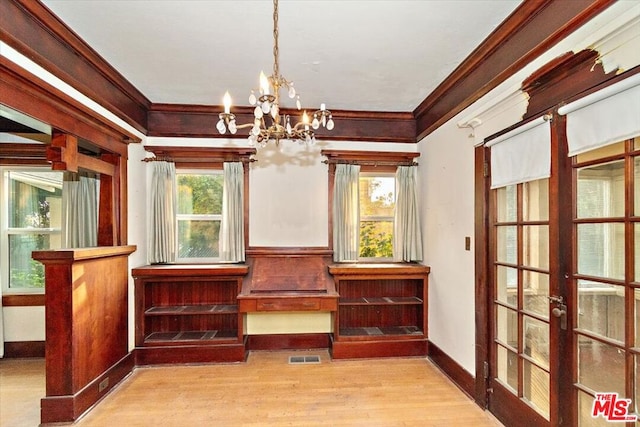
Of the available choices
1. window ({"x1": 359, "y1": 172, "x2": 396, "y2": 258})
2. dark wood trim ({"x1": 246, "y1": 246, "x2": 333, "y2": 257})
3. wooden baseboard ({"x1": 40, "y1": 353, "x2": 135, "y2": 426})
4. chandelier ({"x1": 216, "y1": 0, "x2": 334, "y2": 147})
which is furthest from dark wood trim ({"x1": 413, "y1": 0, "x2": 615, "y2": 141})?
wooden baseboard ({"x1": 40, "y1": 353, "x2": 135, "y2": 426})

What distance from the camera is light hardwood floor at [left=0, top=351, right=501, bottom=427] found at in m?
Answer: 2.55

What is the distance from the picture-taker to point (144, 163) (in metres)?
3.84

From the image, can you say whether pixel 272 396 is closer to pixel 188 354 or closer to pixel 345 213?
pixel 188 354

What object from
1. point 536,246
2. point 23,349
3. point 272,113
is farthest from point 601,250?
point 23,349

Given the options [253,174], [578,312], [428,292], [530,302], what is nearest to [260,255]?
[253,174]

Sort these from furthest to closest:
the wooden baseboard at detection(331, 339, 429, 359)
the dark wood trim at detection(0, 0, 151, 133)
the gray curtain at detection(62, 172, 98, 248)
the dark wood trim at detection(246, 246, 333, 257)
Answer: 1. the dark wood trim at detection(246, 246, 333, 257)
2. the wooden baseboard at detection(331, 339, 429, 359)
3. the gray curtain at detection(62, 172, 98, 248)
4. the dark wood trim at detection(0, 0, 151, 133)

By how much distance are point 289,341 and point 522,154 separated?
3.11m

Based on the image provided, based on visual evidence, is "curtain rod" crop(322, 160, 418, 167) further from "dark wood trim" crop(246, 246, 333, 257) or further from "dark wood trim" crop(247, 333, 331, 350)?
"dark wood trim" crop(247, 333, 331, 350)

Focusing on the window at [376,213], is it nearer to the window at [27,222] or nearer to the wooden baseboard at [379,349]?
the wooden baseboard at [379,349]

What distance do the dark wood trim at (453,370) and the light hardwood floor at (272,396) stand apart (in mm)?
65

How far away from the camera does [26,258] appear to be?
380cm

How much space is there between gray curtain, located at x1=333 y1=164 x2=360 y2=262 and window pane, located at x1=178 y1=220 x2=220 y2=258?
144 centimetres

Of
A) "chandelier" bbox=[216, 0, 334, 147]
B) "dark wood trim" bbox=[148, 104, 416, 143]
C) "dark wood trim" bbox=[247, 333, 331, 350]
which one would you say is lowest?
"dark wood trim" bbox=[247, 333, 331, 350]

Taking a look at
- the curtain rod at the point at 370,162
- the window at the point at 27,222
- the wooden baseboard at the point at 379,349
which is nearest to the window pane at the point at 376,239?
the curtain rod at the point at 370,162
